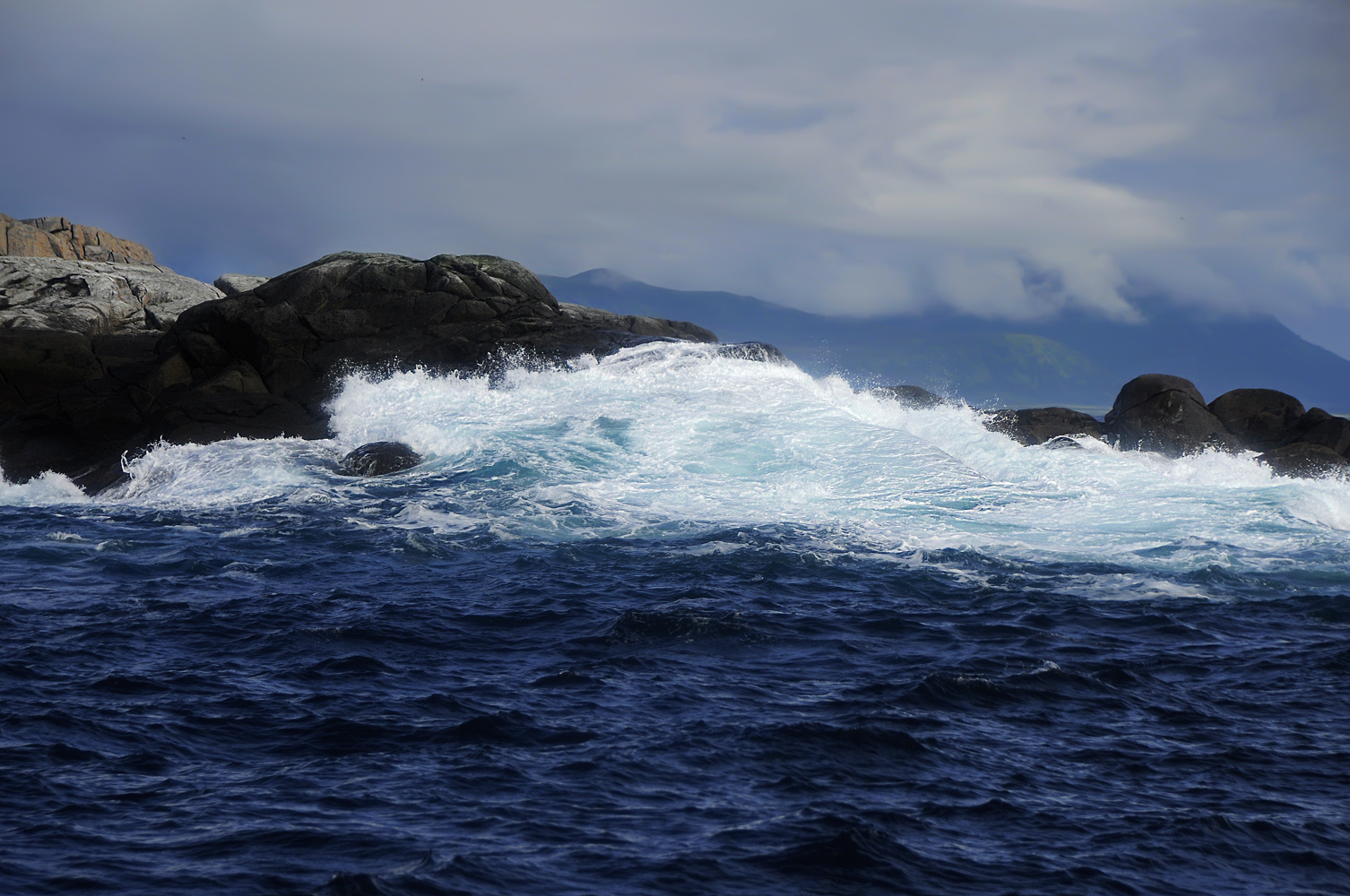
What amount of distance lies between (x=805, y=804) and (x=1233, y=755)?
363 cm

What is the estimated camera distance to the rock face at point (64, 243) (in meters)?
43.3

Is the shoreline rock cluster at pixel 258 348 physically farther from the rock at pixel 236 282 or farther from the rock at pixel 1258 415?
the rock at pixel 1258 415

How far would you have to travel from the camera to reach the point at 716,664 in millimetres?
10320

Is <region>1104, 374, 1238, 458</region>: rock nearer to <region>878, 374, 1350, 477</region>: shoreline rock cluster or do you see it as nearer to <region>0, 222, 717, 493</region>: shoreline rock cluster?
<region>878, 374, 1350, 477</region>: shoreline rock cluster

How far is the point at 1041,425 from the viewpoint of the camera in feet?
100

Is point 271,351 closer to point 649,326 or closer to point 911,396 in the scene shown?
point 649,326

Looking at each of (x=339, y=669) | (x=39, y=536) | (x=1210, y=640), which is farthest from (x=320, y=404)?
(x=1210, y=640)

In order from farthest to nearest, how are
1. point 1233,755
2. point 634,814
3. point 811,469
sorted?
point 811,469
point 1233,755
point 634,814

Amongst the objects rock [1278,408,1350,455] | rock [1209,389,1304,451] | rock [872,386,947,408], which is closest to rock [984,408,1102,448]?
rock [872,386,947,408]

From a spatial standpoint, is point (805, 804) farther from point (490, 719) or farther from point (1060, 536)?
point (1060, 536)

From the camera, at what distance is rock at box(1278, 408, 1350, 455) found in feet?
94.1

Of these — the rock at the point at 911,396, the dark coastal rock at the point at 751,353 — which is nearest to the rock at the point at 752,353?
the dark coastal rock at the point at 751,353

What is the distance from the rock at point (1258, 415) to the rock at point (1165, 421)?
1.01 metres

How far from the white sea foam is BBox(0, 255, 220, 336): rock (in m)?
12.3
